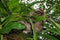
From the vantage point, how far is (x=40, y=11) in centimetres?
61

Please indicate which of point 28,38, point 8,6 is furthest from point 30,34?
point 8,6

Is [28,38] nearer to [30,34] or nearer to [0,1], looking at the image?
[30,34]

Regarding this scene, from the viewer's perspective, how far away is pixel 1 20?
0.55 meters

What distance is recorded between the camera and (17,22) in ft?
1.81

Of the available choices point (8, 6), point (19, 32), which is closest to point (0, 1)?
point (8, 6)

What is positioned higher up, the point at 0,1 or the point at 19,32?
the point at 0,1

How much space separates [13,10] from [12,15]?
0.21ft

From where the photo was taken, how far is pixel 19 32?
1.85 feet

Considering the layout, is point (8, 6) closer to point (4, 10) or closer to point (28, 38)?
point (4, 10)

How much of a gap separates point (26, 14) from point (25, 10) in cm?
4

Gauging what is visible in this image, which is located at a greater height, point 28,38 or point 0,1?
point 0,1

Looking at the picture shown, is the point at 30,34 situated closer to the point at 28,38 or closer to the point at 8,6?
the point at 28,38

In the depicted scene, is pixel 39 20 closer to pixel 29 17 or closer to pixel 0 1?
pixel 29 17

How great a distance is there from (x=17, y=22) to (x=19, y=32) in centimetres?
4
